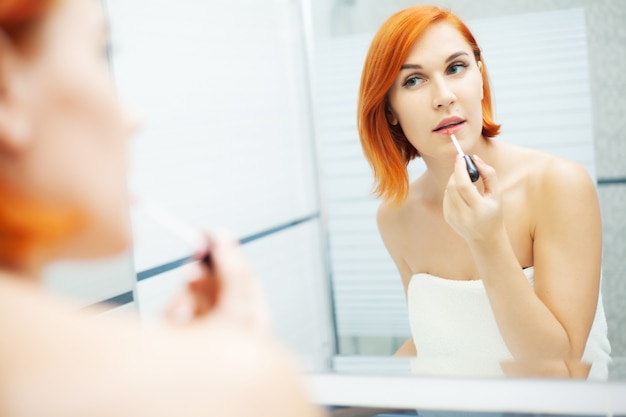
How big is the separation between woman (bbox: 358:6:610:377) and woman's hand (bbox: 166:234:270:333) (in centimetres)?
60

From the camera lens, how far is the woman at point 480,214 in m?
0.95

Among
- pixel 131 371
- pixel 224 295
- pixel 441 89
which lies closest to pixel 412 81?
pixel 441 89

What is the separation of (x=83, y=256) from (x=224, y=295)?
7cm

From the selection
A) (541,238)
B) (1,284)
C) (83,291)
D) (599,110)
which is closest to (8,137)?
(1,284)

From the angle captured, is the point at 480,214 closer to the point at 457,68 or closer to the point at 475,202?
the point at 475,202

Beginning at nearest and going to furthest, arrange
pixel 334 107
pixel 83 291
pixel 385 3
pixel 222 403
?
pixel 222 403
pixel 83 291
pixel 385 3
pixel 334 107

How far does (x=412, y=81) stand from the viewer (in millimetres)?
988

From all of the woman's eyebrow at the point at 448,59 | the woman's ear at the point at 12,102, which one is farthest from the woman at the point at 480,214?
the woman's ear at the point at 12,102

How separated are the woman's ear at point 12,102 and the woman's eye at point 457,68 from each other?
76cm

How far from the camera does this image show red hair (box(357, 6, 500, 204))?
992 millimetres

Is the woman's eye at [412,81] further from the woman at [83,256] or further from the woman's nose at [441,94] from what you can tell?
the woman at [83,256]

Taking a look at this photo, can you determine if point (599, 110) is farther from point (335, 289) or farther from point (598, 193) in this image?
point (335, 289)

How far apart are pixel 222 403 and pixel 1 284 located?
115mm

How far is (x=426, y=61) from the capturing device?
0.97m
